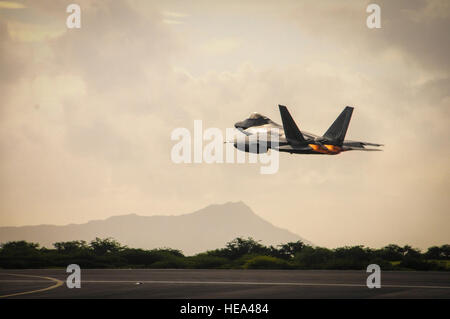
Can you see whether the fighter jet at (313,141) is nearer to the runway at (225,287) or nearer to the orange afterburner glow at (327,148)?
the orange afterburner glow at (327,148)

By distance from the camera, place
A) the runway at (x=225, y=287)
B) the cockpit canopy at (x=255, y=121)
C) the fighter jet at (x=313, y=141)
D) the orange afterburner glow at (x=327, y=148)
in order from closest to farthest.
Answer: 1. the runway at (x=225, y=287)
2. the fighter jet at (x=313, y=141)
3. the orange afterburner glow at (x=327, y=148)
4. the cockpit canopy at (x=255, y=121)

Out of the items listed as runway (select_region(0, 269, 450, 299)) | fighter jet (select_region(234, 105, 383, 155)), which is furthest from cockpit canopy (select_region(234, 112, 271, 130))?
runway (select_region(0, 269, 450, 299))

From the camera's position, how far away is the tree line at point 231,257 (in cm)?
5672

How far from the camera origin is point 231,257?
211ft

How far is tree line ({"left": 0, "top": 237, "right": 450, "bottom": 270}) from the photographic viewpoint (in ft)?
186

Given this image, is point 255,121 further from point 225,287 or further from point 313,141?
point 225,287

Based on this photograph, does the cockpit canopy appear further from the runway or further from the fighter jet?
the runway

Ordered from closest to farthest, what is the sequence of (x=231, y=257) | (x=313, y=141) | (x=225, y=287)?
(x=225, y=287)
(x=313, y=141)
(x=231, y=257)

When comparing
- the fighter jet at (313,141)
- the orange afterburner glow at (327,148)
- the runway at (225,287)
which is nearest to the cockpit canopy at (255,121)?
the fighter jet at (313,141)

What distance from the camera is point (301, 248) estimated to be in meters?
63.2

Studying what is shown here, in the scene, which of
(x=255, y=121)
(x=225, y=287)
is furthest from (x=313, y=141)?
(x=225, y=287)

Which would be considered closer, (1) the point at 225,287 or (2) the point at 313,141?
(1) the point at 225,287
